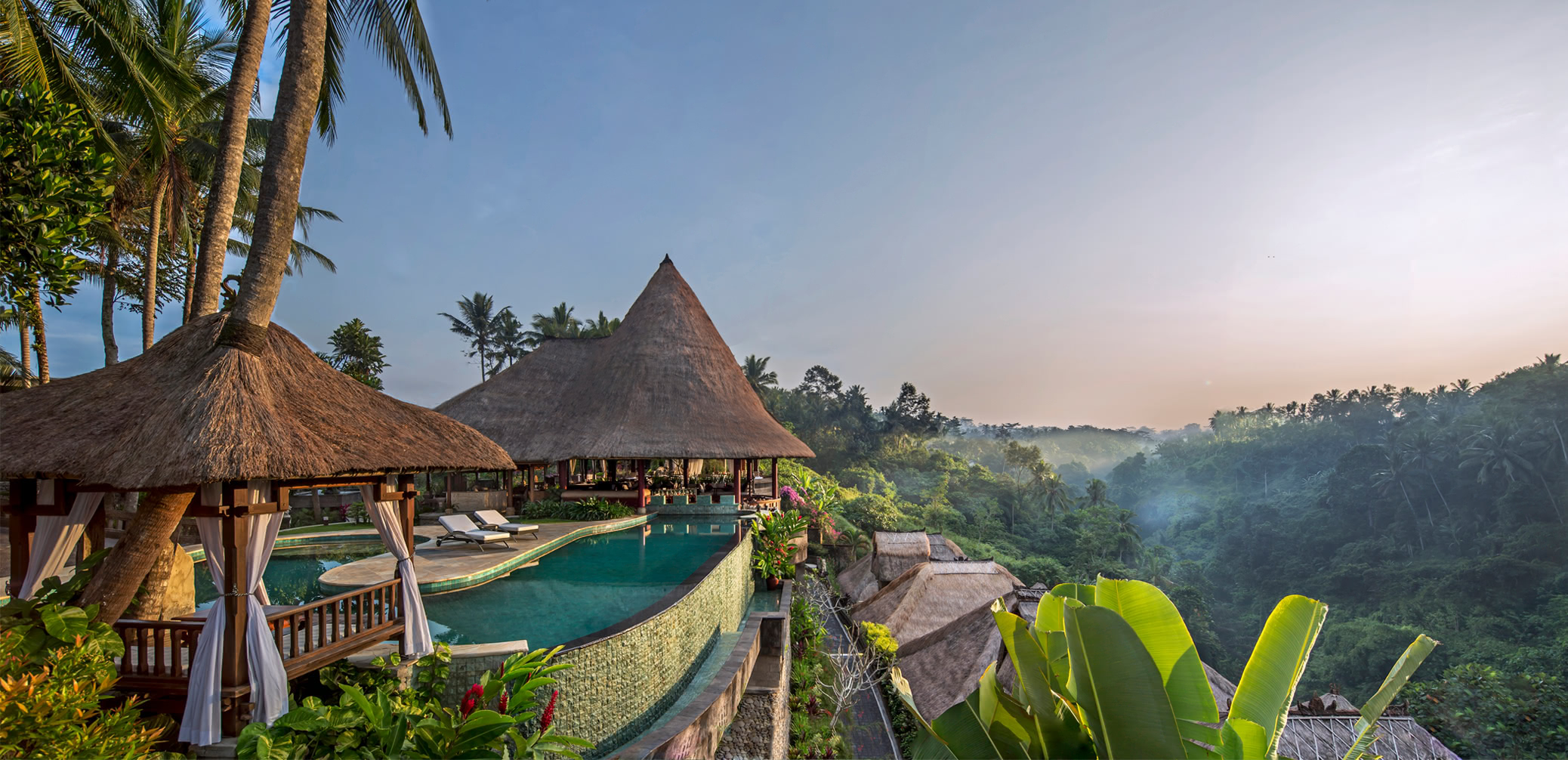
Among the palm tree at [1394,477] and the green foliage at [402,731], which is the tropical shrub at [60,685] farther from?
the palm tree at [1394,477]

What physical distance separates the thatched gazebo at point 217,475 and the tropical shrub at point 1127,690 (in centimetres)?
457

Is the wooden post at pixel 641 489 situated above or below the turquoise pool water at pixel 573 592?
above

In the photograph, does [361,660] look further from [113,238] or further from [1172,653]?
[113,238]

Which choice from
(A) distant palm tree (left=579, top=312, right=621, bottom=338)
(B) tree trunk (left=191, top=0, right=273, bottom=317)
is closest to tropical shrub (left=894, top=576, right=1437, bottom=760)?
(B) tree trunk (left=191, top=0, right=273, bottom=317)

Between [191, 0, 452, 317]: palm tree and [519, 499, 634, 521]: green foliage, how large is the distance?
9095 millimetres

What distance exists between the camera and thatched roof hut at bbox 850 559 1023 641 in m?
10.7

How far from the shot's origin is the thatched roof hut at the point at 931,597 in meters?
10.7

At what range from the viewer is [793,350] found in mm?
38469

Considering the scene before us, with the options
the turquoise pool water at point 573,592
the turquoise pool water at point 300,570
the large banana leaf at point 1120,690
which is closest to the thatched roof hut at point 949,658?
the turquoise pool water at point 573,592

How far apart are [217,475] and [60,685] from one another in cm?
121

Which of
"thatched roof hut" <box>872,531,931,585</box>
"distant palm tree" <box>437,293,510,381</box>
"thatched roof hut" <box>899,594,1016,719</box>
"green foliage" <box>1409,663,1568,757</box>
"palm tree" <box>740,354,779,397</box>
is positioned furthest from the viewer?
"palm tree" <box>740,354,779,397</box>

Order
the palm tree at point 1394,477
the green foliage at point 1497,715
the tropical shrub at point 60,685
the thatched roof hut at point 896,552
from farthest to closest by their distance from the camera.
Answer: the palm tree at point 1394,477 → the thatched roof hut at point 896,552 → the green foliage at point 1497,715 → the tropical shrub at point 60,685

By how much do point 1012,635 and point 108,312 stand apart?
62.8 ft

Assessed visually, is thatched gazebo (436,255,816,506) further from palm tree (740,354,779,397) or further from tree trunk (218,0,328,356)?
palm tree (740,354,779,397)
